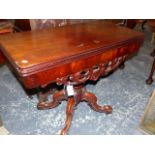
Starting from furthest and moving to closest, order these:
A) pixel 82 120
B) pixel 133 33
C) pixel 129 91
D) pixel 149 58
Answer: pixel 149 58 < pixel 129 91 < pixel 82 120 < pixel 133 33

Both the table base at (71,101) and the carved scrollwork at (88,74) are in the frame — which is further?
the table base at (71,101)

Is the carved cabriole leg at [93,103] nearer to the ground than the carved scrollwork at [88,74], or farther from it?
nearer to the ground

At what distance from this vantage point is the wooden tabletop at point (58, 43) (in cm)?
116

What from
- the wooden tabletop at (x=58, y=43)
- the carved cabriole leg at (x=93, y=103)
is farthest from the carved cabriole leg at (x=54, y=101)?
the wooden tabletop at (x=58, y=43)

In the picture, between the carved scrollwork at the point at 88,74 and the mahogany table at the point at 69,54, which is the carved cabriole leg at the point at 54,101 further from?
the carved scrollwork at the point at 88,74

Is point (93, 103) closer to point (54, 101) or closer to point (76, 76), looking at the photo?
point (54, 101)

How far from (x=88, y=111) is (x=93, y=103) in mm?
131

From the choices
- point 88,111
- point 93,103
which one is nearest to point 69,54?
point 93,103

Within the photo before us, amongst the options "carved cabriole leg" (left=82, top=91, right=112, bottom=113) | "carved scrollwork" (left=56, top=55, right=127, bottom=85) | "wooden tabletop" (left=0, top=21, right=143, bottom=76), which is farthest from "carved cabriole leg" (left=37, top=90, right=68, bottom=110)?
"wooden tabletop" (left=0, top=21, right=143, bottom=76)

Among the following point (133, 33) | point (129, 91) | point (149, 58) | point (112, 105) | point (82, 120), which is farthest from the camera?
point (149, 58)
